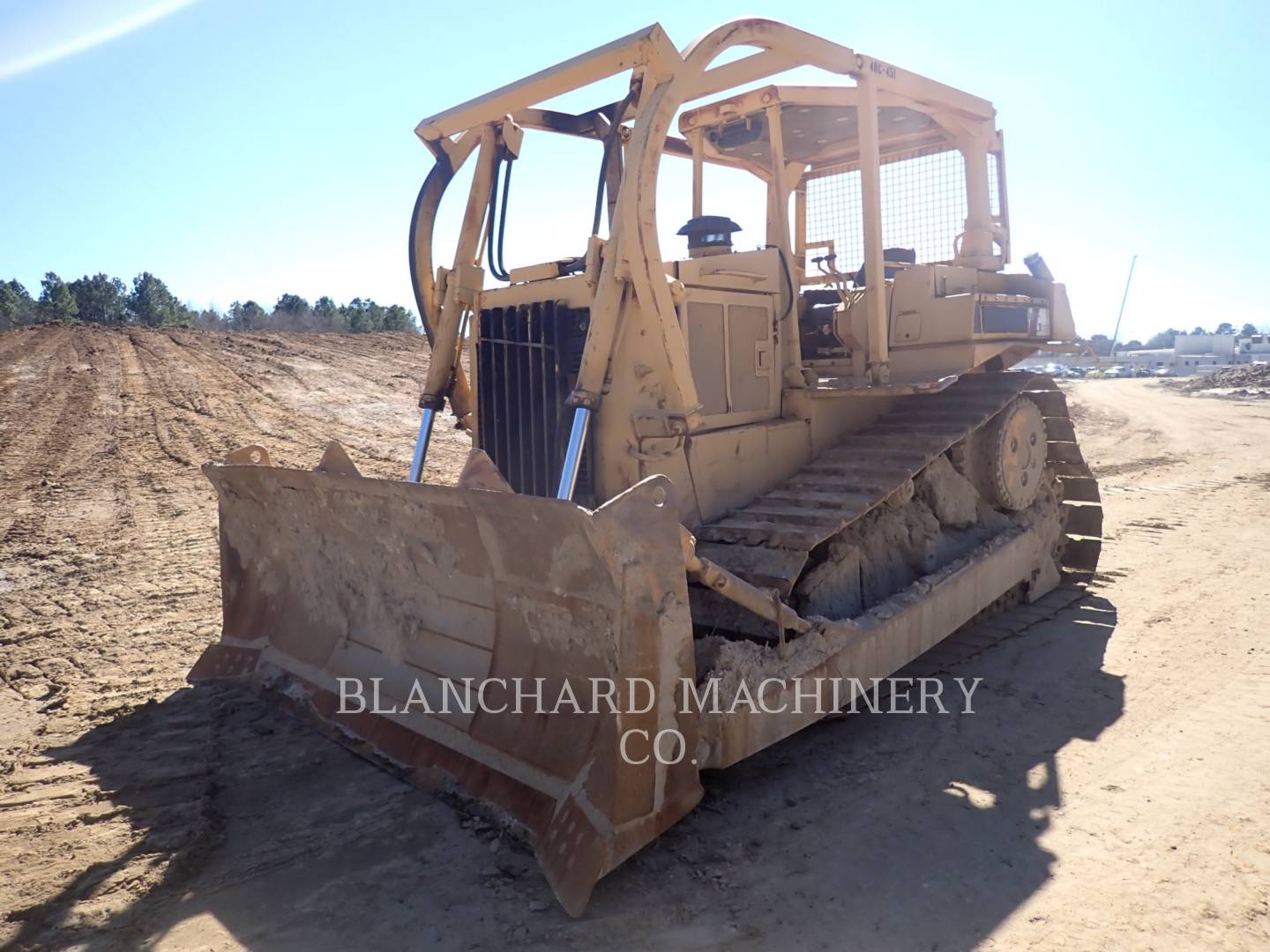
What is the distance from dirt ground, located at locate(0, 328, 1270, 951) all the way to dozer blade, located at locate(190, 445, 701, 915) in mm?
181

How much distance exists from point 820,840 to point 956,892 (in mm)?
478

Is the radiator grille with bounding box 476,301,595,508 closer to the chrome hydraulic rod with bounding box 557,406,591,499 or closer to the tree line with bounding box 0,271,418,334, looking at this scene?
the chrome hydraulic rod with bounding box 557,406,591,499

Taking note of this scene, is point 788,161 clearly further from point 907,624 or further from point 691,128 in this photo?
point 907,624

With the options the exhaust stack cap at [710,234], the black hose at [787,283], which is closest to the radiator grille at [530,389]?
the exhaust stack cap at [710,234]

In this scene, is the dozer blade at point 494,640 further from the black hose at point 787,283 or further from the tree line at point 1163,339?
the tree line at point 1163,339

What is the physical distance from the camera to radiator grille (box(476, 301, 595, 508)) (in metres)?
4.33

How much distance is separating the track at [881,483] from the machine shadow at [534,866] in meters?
0.86

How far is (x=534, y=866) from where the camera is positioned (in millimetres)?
2936

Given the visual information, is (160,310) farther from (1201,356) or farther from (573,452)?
(1201,356)


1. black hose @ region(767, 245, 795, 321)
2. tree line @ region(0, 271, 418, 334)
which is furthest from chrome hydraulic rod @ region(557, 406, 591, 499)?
tree line @ region(0, 271, 418, 334)

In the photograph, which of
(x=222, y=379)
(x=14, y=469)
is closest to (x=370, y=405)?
(x=222, y=379)

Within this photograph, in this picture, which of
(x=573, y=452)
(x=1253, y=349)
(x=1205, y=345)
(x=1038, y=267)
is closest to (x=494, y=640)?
(x=573, y=452)

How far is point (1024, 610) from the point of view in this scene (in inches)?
231

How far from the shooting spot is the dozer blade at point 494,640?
9.32ft
